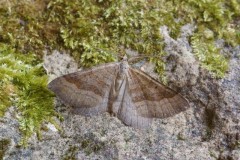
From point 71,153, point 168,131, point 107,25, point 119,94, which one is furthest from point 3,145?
point 107,25

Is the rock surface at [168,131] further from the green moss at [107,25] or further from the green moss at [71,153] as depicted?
the green moss at [107,25]

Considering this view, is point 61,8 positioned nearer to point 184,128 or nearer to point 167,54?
point 167,54

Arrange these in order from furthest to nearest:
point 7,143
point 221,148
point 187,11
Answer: point 187,11 < point 221,148 < point 7,143

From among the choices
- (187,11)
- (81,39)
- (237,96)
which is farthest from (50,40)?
(237,96)

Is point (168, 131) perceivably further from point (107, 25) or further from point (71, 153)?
point (107, 25)

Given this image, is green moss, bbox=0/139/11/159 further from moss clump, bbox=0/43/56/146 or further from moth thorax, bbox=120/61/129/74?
moth thorax, bbox=120/61/129/74

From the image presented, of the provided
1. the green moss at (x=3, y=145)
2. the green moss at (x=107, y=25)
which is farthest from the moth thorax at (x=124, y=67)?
the green moss at (x=3, y=145)
